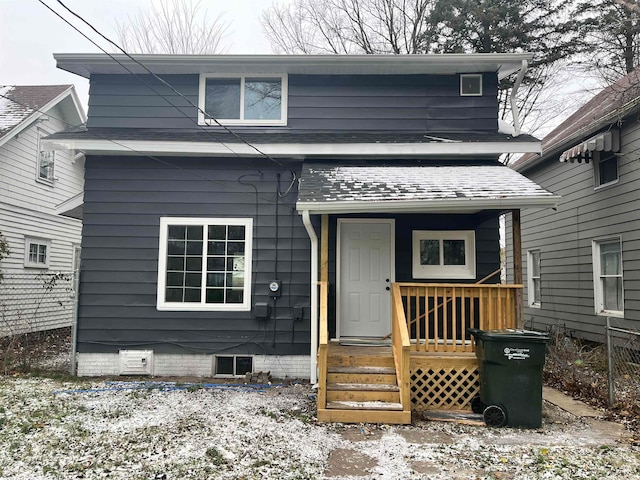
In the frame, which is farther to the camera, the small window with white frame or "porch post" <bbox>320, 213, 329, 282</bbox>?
the small window with white frame

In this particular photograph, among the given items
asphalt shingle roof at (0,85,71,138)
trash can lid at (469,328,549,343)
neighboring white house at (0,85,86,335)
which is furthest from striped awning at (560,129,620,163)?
asphalt shingle roof at (0,85,71,138)

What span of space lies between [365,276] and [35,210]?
355 inches

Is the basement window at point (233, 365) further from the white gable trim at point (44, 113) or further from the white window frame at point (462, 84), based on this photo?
the white gable trim at point (44, 113)

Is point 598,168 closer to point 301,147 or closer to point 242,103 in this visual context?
point 301,147

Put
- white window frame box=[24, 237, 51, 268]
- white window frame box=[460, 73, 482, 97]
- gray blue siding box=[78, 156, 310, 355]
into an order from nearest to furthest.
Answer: gray blue siding box=[78, 156, 310, 355], white window frame box=[460, 73, 482, 97], white window frame box=[24, 237, 51, 268]

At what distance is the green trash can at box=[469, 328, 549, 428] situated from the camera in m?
4.84

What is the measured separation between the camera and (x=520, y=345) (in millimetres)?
4895

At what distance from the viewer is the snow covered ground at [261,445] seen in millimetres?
3670

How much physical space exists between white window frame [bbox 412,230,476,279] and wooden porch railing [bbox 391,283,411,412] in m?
1.51

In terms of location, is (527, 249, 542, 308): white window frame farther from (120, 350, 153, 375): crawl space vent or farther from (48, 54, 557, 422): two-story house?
(120, 350, 153, 375): crawl space vent

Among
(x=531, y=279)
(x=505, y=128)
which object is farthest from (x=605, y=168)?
(x=531, y=279)

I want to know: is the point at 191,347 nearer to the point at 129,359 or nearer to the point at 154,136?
the point at 129,359

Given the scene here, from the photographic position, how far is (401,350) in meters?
5.14

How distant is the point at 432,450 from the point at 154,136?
18.6ft
